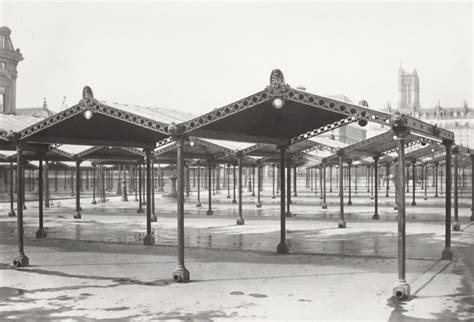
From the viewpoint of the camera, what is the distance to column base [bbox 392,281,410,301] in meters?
7.79

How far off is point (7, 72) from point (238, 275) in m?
44.5

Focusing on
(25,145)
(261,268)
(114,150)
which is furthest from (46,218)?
(261,268)

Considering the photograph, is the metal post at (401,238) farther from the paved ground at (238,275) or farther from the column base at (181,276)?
the column base at (181,276)

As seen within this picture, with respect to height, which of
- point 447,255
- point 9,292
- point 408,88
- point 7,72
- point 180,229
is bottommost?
point 9,292

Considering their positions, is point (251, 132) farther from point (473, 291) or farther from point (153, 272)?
point (473, 291)

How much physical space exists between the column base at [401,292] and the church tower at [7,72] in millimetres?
45366

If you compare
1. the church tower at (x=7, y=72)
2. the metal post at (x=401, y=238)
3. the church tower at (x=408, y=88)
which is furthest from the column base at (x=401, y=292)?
the church tower at (x=408, y=88)

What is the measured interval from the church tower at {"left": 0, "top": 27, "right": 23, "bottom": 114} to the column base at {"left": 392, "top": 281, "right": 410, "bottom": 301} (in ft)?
149

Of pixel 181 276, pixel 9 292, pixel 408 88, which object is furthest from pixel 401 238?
pixel 408 88

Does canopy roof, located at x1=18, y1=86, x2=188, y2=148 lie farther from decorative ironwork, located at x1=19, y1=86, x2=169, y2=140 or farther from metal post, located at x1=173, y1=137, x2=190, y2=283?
metal post, located at x1=173, y1=137, x2=190, y2=283

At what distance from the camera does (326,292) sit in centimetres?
826

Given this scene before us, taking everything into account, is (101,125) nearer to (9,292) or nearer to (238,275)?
(9,292)

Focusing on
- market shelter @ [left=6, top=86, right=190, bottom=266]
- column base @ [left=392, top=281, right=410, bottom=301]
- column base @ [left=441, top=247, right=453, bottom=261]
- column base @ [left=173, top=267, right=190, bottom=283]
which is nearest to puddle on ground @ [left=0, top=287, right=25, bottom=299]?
market shelter @ [left=6, top=86, right=190, bottom=266]

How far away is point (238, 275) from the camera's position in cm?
971
